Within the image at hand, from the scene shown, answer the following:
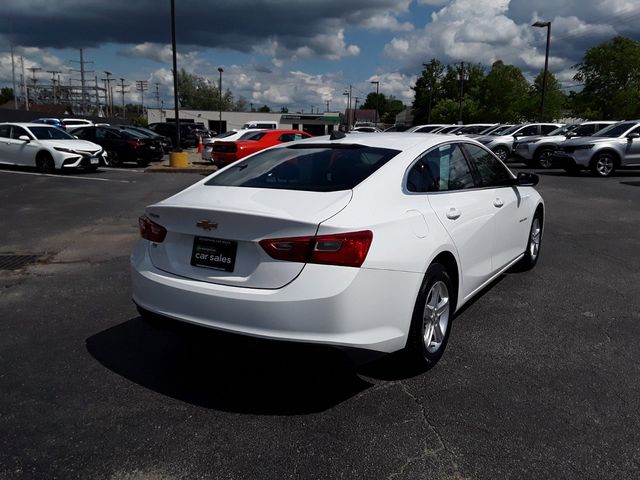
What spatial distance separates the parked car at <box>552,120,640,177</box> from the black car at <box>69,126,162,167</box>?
14.5m

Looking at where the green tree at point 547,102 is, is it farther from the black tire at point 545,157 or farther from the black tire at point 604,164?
the black tire at point 604,164

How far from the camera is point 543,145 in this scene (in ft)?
67.3

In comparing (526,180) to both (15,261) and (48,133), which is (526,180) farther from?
(48,133)

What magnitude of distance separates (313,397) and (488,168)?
107 inches

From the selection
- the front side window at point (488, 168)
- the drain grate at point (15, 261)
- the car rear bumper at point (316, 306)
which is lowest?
the drain grate at point (15, 261)

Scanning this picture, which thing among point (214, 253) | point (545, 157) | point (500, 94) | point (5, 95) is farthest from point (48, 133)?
point (5, 95)

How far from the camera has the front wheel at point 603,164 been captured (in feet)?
55.3

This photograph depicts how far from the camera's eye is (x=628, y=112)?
48375 mm

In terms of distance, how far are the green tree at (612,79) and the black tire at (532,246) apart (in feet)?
164

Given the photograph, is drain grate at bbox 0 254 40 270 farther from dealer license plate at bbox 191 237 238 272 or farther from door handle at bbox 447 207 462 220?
door handle at bbox 447 207 462 220

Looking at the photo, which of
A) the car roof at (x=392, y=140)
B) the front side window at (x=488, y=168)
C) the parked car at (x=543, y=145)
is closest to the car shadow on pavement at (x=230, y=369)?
the car roof at (x=392, y=140)

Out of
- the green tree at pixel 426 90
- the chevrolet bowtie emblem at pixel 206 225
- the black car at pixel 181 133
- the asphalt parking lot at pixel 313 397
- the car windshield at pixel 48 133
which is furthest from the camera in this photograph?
the green tree at pixel 426 90

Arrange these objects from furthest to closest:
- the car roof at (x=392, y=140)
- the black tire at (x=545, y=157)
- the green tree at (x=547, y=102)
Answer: the green tree at (x=547, y=102)
the black tire at (x=545, y=157)
the car roof at (x=392, y=140)

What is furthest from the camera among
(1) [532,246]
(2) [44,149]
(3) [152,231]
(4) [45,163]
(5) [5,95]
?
(5) [5,95]
